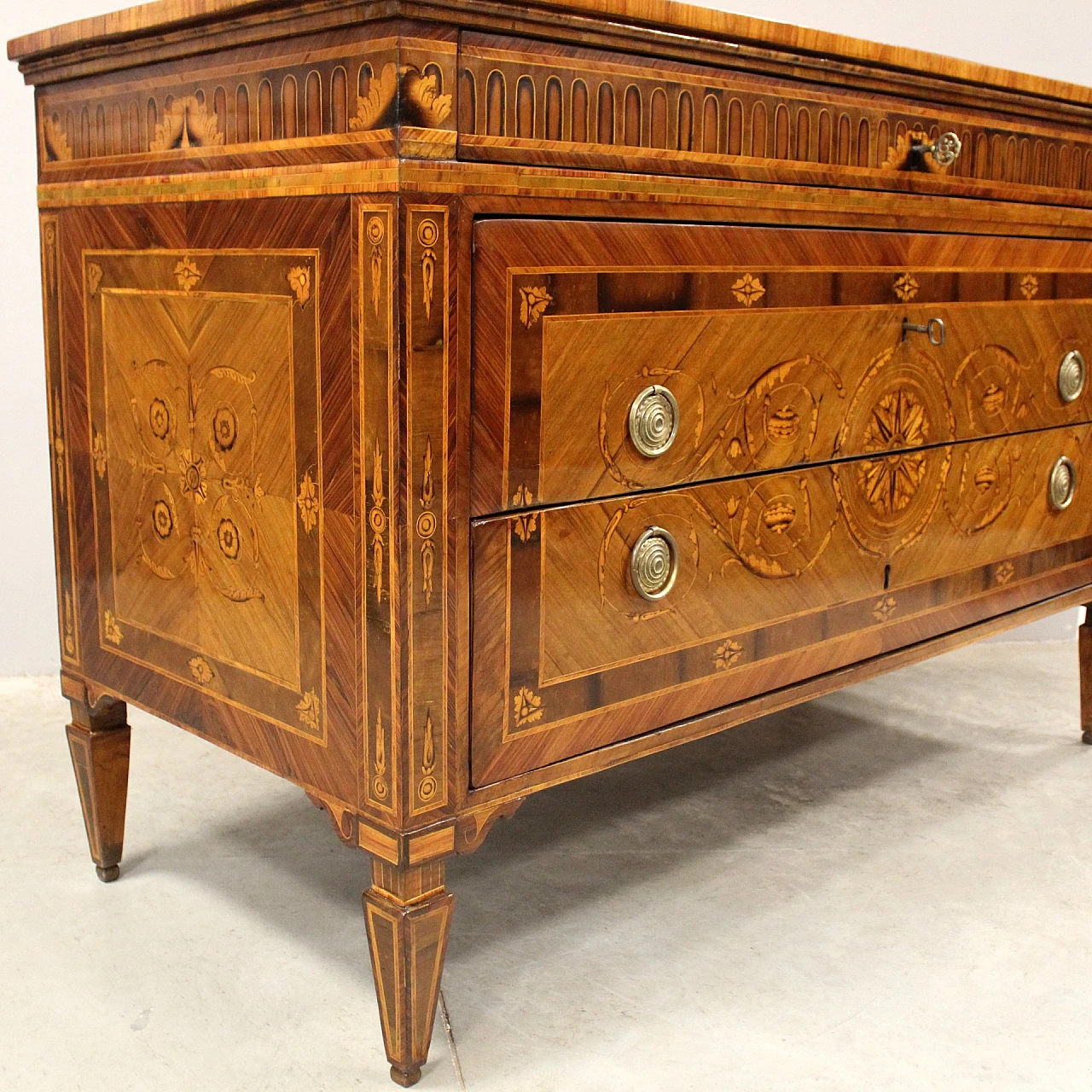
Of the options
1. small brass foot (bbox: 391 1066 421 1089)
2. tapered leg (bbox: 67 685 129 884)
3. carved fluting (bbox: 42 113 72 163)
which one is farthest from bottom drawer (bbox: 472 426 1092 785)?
carved fluting (bbox: 42 113 72 163)

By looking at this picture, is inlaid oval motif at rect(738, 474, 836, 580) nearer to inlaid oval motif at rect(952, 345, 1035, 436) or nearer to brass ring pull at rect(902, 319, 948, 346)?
brass ring pull at rect(902, 319, 948, 346)

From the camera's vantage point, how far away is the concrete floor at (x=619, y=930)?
69.8 inches

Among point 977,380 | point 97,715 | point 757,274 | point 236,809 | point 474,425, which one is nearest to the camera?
point 474,425

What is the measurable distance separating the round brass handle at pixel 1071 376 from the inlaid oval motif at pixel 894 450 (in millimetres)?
380

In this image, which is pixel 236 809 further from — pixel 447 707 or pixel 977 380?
pixel 977 380

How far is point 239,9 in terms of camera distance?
1608 millimetres

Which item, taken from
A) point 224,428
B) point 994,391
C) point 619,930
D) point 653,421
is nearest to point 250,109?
point 224,428

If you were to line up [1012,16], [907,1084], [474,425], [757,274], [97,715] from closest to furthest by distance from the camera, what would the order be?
1. [474,425]
2. [907,1084]
3. [757,274]
4. [97,715]
5. [1012,16]

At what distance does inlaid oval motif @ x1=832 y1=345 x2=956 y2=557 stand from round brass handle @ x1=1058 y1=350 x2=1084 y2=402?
380 mm

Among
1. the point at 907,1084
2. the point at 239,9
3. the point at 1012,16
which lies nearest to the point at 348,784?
the point at 907,1084

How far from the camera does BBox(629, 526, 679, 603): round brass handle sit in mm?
1821

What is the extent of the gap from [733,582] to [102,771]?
1051 mm

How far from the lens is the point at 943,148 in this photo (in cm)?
214

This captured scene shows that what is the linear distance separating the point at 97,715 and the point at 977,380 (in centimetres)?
158
